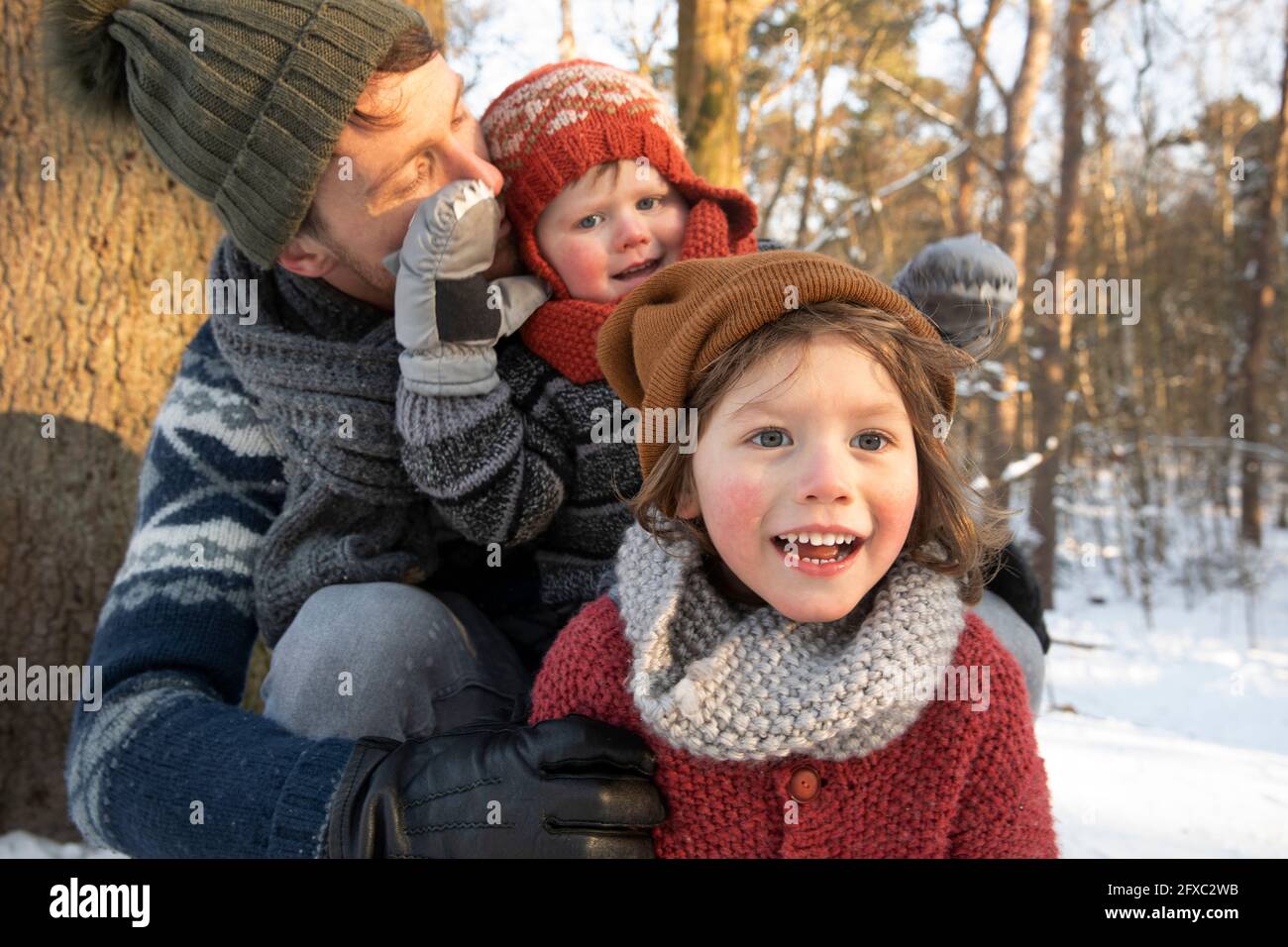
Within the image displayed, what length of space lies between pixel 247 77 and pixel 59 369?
140 cm

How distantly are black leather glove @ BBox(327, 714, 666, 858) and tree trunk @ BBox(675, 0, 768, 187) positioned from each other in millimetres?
3224

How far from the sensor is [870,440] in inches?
47.1

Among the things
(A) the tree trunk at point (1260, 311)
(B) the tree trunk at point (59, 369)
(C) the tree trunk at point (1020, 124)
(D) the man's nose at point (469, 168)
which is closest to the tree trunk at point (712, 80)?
(B) the tree trunk at point (59, 369)

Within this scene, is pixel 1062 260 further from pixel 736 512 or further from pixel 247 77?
pixel 736 512

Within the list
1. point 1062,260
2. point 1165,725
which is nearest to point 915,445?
point 1165,725

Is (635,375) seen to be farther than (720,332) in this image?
Yes

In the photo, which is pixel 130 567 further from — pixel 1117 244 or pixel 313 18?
pixel 1117 244

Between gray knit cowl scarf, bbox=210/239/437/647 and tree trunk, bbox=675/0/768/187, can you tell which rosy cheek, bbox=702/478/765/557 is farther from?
tree trunk, bbox=675/0/768/187

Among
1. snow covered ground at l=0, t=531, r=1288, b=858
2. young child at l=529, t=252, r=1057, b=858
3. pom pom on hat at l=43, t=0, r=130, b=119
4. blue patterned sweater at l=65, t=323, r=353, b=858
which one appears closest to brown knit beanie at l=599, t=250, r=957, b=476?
young child at l=529, t=252, r=1057, b=858

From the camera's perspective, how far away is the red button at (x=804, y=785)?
47.1 inches

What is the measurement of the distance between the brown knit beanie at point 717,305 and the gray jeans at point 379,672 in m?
0.52

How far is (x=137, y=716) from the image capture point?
1.50 m
